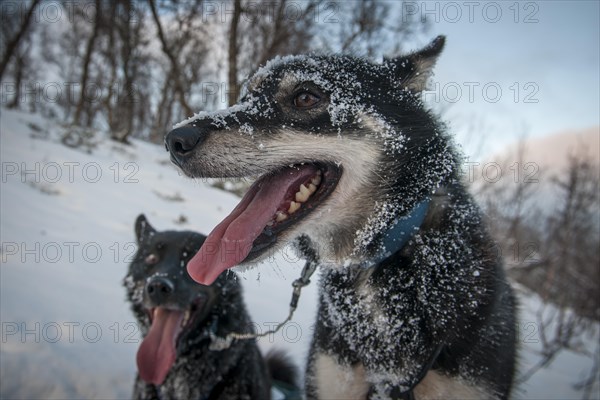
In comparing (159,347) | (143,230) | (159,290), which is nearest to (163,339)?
(159,347)

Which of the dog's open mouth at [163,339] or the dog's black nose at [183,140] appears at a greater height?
the dog's black nose at [183,140]

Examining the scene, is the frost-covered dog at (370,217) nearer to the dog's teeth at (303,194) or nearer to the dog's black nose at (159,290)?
the dog's teeth at (303,194)

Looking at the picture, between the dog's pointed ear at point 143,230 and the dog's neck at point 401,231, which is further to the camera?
the dog's pointed ear at point 143,230

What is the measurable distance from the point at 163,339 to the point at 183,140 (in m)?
1.68

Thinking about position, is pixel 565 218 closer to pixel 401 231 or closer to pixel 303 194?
pixel 401 231

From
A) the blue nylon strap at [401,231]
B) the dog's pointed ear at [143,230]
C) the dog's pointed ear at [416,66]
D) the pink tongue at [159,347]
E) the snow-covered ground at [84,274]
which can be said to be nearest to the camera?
the blue nylon strap at [401,231]

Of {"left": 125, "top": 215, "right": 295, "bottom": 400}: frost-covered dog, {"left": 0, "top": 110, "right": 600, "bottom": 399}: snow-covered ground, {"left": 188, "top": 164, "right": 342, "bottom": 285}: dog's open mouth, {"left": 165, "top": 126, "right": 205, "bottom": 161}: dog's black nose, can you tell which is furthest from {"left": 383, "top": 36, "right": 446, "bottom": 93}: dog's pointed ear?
{"left": 125, "top": 215, "right": 295, "bottom": 400}: frost-covered dog

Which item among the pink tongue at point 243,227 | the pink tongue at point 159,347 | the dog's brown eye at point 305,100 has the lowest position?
the pink tongue at point 159,347

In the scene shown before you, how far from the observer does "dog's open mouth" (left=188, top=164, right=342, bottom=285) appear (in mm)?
1657

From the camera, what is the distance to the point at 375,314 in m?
1.81

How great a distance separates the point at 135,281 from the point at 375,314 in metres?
2.13

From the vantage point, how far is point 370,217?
1815 mm

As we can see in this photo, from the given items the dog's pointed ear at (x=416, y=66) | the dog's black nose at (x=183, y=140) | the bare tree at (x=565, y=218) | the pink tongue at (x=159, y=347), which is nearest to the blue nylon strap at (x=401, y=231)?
the dog's pointed ear at (x=416, y=66)

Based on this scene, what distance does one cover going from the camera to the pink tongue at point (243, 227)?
1660 mm
